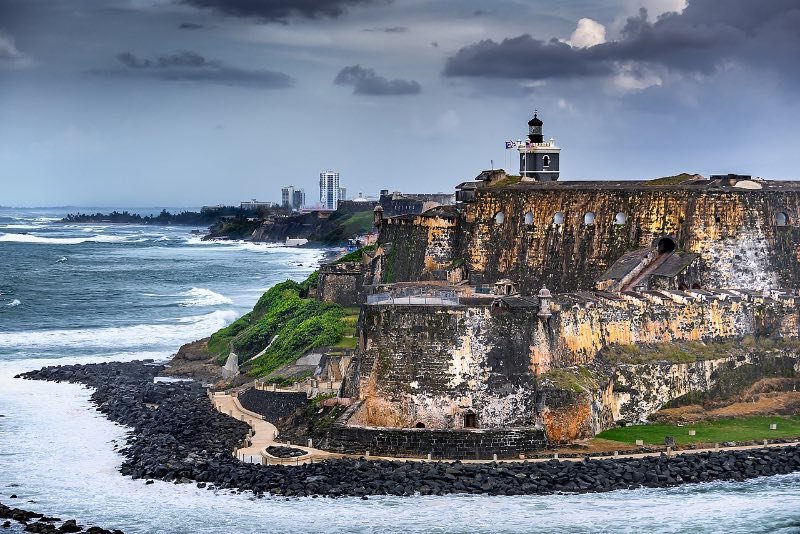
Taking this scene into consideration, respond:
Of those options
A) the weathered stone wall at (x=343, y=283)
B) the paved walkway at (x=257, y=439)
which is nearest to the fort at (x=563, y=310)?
the paved walkway at (x=257, y=439)

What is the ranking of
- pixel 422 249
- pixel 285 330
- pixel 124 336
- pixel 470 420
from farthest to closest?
pixel 124 336, pixel 285 330, pixel 422 249, pixel 470 420

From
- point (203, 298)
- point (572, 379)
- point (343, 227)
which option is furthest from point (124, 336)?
point (343, 227)

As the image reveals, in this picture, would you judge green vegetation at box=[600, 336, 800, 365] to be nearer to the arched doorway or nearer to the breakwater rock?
the arched doorway

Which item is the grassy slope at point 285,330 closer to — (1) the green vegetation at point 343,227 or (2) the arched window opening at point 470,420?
(2) the arched window opening at point 470,420

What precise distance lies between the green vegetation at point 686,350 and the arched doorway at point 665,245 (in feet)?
20.9

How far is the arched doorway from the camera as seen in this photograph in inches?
2162

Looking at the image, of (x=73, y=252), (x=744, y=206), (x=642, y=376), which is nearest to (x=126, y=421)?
(x=642, y=376)

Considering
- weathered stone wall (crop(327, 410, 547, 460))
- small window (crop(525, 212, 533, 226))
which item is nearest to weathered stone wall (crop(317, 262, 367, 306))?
small window (crop(525, 212, 533, 226))

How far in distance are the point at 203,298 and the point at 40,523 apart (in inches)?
2317

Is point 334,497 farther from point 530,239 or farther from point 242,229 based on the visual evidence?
point 242,229

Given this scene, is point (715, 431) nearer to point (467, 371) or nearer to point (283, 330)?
point (467, 371)

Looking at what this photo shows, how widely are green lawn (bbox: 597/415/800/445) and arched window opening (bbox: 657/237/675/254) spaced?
32.1ft

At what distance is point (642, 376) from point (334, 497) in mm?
11821

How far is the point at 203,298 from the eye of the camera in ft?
317
